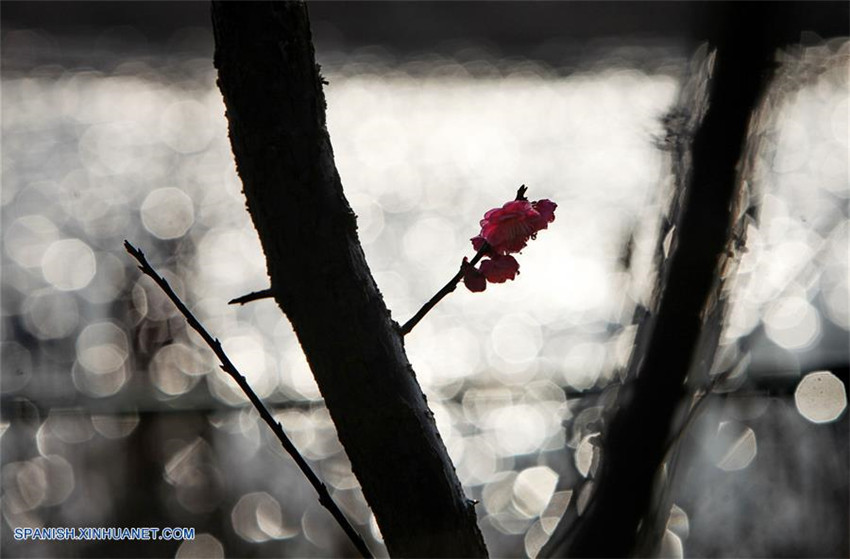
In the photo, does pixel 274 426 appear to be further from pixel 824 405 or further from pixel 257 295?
pixel 824 405

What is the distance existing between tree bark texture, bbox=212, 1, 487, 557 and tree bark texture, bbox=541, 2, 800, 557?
27cm

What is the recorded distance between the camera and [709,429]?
8.20 feet

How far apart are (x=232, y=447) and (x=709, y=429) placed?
176cm

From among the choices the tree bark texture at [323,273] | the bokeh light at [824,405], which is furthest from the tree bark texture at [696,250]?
the bokeh light at [824,405]

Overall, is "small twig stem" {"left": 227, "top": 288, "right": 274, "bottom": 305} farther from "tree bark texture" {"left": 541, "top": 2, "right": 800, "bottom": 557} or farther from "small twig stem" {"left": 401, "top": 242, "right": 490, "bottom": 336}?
"tree bark texture" {"left": 541, "top": 2, "right": 800, "bottom": 557}

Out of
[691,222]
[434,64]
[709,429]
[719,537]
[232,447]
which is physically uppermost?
[691,222]

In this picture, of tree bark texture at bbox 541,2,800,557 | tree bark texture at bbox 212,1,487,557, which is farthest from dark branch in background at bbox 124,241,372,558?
tree bark texture at bbox 541,2,800,557

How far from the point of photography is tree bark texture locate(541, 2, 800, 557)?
421mm

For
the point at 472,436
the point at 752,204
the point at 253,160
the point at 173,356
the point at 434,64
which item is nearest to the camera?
the point at 752,204

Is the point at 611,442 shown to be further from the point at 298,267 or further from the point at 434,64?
the point at 434,64

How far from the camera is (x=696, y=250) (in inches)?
16.6

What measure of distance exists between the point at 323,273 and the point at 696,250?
0.33 meters

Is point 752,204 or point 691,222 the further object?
point 752,204

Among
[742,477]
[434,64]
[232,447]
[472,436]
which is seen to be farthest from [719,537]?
[434,64]
